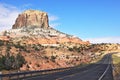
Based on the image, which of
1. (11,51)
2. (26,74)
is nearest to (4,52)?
(11,51)

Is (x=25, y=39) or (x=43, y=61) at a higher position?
(x=25, y=39)

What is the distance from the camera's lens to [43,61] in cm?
6262

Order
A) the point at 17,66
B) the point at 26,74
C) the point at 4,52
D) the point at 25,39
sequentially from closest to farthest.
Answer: the point at 26,74 → the point at 17,66 → the point at 4,52 → the point at 25,39

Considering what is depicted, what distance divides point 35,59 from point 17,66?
1451 centimetres

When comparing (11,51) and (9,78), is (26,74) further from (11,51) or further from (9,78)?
(11,51)

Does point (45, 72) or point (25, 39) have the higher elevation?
point (25, 39)

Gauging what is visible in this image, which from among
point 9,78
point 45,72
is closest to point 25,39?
point 45,72

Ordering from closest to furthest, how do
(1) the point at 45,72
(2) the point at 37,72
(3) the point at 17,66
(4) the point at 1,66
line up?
(2) the point at 37,72 → (1) the point at 45,72 → (4) the point at 1,66 → (3) the point at 17,66

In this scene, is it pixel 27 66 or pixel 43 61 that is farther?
pixel 43 61

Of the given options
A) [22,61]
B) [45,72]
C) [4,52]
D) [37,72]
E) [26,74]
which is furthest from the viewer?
[4,52]

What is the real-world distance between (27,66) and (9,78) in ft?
88.8

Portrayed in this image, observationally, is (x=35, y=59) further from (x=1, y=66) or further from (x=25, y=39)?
(x=25, y=39)

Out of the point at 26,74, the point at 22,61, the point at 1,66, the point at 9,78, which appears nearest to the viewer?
the point at 9,78

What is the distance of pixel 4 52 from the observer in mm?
55156
